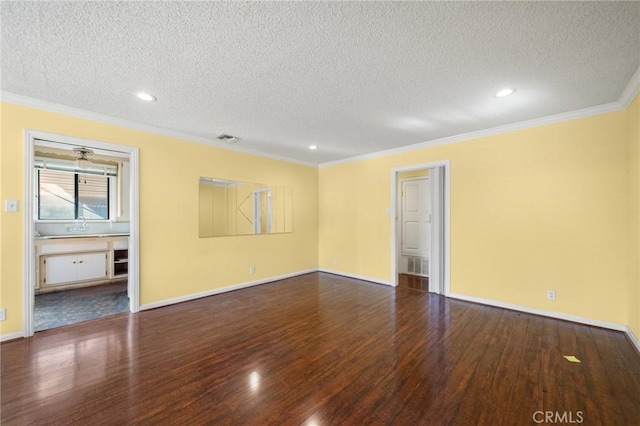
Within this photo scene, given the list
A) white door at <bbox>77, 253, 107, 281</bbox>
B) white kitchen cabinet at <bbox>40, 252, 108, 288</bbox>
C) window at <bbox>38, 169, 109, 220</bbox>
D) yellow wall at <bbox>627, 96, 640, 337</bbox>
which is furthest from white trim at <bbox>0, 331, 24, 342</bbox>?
yellow wall at <bbox>627, 96, 640, 337</bbox>

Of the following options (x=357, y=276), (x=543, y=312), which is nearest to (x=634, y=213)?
(x=543, y=312)

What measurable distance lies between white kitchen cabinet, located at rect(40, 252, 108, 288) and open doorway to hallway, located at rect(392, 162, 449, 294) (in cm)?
532

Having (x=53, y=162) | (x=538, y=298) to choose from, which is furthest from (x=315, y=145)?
(x=53, y=162)

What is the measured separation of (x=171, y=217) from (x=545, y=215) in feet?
16.4

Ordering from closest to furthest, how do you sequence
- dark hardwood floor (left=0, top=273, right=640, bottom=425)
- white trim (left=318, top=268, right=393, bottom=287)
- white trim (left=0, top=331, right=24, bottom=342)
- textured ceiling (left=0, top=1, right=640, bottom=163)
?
textured ceiling (left=0, top=1, right=640, bottom=163) → dark hardwood floor (left=0, top=273, right=640, bottom=425) → white trim (left=0, top=331, right=24, bottom=342) → white trim (left=318, top=268, right=393, bottom=287)

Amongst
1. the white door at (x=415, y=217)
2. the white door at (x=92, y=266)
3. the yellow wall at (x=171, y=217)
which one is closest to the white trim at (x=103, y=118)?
the yellow wall at (x=171, y=217)

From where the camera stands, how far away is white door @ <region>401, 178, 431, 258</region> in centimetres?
565

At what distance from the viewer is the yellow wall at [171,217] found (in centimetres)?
270

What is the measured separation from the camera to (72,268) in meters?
4.53

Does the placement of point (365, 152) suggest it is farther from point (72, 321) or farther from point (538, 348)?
point (72, 321)

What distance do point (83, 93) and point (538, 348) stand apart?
5114 millimetres

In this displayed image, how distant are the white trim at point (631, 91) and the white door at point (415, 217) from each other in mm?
3010

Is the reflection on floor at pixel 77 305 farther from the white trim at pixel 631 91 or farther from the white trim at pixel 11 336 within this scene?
the white trim at pixel 631 91

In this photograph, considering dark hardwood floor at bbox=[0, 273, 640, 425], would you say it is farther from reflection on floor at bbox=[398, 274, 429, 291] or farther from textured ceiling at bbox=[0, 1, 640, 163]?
textured ceiling at bbox=[0, 1, 640, 163]
